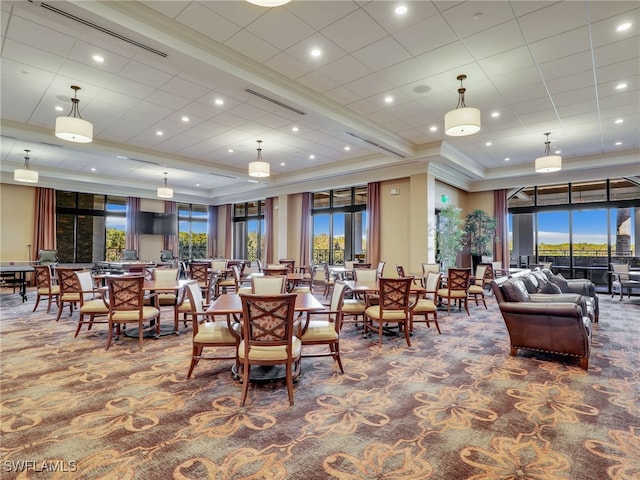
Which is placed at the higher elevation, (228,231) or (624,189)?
(624,189)

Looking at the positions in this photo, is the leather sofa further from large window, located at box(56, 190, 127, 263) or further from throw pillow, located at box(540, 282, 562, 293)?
large window, located at box(56, 190, 127, 263)

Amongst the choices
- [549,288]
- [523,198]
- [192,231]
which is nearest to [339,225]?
[523,198]

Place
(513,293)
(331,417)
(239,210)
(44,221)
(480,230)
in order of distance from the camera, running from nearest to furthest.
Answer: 1. (331,417)
2. (513,293)
3. (480,230)
4. (44,221)
5. (239,210)

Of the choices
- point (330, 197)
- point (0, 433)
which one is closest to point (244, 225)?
point (330, 197)

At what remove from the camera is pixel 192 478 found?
2.02 metres

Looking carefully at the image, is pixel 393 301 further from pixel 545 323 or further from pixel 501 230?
pixel 501 230

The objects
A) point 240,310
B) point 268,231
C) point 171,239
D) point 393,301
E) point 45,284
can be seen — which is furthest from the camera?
point 171,239

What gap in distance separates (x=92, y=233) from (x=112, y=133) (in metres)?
7.33

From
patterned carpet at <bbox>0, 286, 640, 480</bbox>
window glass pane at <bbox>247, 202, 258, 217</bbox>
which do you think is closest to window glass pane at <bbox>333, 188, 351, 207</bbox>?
window glass pane at <bbox>247, 202, 258, 217</bbox>

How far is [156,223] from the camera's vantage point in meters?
14.2

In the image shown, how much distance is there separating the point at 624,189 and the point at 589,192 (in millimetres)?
780

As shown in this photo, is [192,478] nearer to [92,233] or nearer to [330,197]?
[330,197]

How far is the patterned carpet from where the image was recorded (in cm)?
215

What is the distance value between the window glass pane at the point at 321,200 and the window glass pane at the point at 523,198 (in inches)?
241
